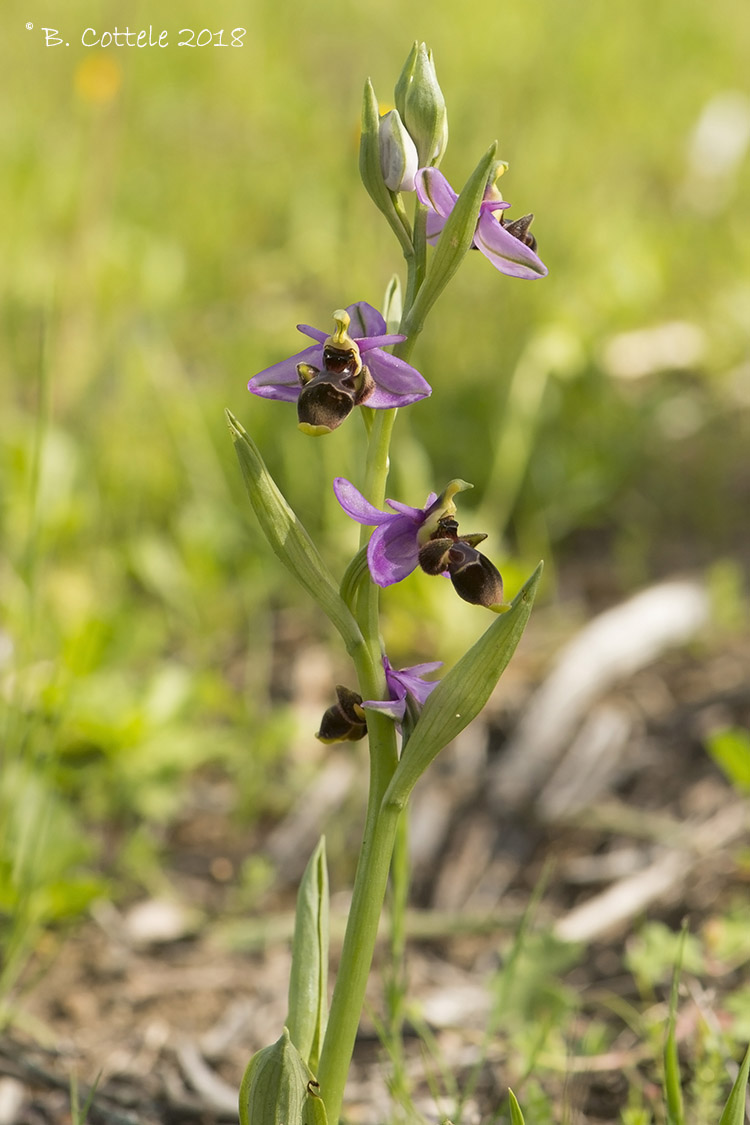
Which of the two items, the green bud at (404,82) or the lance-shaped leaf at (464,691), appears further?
the green bud at (404,82)

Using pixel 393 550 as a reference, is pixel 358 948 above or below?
below

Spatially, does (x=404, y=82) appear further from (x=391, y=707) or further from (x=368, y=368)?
(x=391, y=707)

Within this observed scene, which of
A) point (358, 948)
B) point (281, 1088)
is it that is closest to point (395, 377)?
point (358, 948)

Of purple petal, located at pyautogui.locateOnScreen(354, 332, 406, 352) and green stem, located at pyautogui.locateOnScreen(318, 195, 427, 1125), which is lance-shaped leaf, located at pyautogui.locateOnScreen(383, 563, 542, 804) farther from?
purple petal, located at pyautogui.locateOnScreen(354, 332, 406, 352)

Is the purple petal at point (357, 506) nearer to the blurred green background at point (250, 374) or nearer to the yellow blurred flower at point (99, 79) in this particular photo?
the blurred green background at point (250, 374)

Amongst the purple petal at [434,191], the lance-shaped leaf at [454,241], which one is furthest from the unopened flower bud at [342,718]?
the purple petal at [434,191]

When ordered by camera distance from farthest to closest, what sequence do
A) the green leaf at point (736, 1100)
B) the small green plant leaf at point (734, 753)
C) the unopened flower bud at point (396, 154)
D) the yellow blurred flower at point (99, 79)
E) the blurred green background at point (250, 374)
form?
the yellow blurred flower at point (99, 79) → the blurred green background at point (250, 374) → the small green plant leaf at point (734, 753) → the unopened flower bud at point (396, 154) → the green leaf at point (736, 1100)

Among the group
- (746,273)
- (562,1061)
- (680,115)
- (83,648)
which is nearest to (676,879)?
(562,1061)

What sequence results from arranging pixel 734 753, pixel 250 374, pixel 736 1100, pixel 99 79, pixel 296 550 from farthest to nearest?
pixel 250 374
pixel 99 79
pixel 734 753
pixel 296 550
pixel 736 1100

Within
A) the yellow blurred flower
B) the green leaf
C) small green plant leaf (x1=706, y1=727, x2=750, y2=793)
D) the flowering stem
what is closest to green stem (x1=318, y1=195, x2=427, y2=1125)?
the flowering stem
